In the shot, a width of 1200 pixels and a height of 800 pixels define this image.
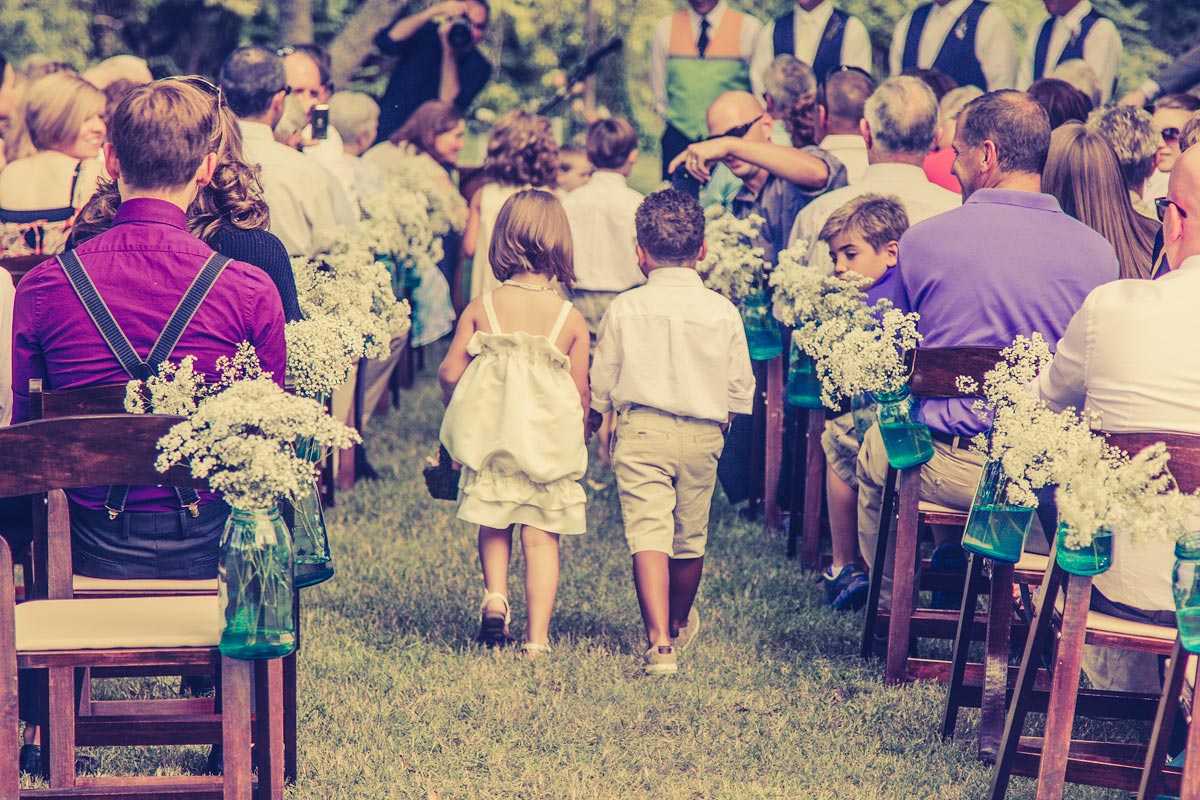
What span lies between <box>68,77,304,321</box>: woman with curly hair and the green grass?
56.7 inches

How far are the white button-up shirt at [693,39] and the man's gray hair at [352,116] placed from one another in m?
1.94

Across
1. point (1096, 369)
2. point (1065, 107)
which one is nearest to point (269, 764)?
point (1096, 369)

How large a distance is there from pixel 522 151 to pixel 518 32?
71.6ft

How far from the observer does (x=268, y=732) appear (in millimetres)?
3803

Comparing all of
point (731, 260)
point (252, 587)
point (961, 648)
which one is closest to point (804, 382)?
point (731, 260)

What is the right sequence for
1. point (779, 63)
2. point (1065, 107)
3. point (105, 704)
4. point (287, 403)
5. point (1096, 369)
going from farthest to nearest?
point (779, 63) → point (1065, 107) → point (105, 704) → point (1096, 369) → point (287, 403)

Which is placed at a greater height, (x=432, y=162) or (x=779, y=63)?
(x=779, y=63)

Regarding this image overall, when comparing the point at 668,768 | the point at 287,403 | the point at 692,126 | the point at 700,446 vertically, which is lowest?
the point at 668,768

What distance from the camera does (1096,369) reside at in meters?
3.79

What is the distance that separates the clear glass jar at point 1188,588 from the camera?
3328 millimetres

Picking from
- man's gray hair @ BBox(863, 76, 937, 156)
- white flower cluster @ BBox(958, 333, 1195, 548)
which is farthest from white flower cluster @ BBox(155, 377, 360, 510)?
man's gray hair @ BBox(863, 76, 937, 156)

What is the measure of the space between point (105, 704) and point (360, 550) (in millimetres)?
2426

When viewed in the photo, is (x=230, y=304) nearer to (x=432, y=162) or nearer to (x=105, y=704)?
(x=105, y=704)

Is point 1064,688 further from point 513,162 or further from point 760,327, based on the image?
point 513,162
